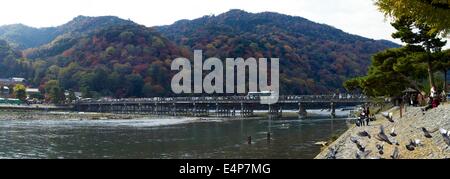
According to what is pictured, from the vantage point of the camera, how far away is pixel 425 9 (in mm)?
15133

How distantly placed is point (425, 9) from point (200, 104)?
8429 centimetres

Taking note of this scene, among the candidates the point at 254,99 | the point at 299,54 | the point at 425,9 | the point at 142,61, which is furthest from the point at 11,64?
the point at 425,9

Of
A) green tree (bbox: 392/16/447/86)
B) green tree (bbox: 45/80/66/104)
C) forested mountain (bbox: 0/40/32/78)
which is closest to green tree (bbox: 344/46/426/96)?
green tree (bbox: 392/16/447/86)

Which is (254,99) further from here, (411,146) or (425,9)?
(411,146)

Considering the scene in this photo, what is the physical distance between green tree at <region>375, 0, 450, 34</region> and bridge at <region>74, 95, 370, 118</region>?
65.7m

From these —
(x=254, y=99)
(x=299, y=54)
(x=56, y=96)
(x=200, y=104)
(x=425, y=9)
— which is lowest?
(x=200, y=104)

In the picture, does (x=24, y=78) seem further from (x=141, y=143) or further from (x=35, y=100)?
(x=141, y=143)

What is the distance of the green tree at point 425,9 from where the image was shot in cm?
1494

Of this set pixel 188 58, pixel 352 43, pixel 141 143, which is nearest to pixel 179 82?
pixel 188 58

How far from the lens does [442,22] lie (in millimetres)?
15648

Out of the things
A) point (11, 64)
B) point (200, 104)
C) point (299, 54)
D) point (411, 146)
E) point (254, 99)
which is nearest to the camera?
point (411, 146)

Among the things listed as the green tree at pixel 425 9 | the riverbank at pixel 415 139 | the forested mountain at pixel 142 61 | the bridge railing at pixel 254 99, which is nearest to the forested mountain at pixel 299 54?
the forested mountain at pixel 142 61

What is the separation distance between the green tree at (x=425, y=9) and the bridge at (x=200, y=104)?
216 feet
